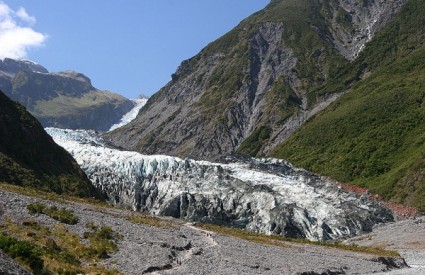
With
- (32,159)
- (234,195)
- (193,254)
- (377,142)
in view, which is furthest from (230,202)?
(377,142)

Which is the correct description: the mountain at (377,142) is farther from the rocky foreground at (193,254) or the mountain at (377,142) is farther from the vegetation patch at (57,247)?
the vegetation patch at (57,247)

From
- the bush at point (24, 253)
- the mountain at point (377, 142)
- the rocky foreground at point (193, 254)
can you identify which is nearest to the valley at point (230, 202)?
the bush at point (24, 253)

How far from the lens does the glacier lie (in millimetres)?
87938

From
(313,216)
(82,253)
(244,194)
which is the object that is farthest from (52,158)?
(82,253)

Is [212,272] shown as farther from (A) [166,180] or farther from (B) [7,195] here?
(A) [166,180]

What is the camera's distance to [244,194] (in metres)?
96.9

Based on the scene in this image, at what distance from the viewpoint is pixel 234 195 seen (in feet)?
320

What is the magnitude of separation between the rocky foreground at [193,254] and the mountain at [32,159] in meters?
20.1

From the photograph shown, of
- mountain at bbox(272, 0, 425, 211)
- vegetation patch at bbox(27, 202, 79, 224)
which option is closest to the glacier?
mountain at bbox(272, 0, 425, 211)

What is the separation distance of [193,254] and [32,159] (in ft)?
149

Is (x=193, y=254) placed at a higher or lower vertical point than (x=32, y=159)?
lower

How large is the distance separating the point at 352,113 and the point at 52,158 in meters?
125

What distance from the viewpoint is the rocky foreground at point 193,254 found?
36844 millimetres

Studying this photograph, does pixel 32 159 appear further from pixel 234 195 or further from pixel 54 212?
pixel 234 195
